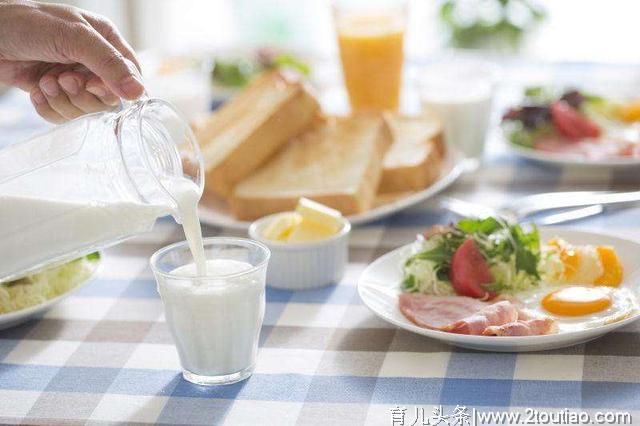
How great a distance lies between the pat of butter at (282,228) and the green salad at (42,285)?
344mm

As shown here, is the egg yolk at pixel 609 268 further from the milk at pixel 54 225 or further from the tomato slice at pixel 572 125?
the tomato slice at pixel 572 125

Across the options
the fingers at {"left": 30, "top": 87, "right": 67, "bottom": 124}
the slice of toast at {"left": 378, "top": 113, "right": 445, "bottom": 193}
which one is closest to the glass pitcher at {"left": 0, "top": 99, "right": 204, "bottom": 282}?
the fingers at {"left": 30, "top": 87, "right": 67, "bottom": 124}

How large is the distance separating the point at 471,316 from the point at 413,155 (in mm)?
934

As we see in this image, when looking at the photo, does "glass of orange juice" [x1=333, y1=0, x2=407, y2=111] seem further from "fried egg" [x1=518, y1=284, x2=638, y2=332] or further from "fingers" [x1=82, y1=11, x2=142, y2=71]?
"fried egg" [x1=518, y1=284, x2=638, y2=332]

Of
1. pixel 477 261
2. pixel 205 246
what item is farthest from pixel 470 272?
pixel 205 246

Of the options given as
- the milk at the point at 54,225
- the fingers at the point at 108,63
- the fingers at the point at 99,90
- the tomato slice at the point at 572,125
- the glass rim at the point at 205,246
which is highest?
the fingers at the point at 108,63

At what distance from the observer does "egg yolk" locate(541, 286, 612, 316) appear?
1.53 m

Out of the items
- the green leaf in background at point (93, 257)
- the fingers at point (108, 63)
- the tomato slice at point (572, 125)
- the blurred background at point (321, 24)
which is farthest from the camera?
the blurred background at point (321, 24)

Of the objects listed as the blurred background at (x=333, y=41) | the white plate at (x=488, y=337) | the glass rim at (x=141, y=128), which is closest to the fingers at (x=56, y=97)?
the glass rim at (x=141, y=128)

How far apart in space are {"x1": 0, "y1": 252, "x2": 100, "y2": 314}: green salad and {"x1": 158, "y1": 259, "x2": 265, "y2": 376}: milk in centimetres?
37

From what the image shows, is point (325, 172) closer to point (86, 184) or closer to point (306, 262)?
point (306, 262)

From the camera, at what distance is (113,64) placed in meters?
1.57

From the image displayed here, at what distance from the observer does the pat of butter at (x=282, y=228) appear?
1881 mm

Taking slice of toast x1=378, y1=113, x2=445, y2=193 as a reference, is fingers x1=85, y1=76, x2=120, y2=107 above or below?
above
